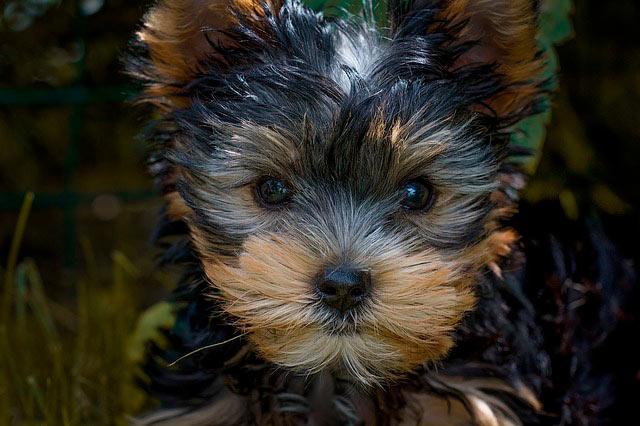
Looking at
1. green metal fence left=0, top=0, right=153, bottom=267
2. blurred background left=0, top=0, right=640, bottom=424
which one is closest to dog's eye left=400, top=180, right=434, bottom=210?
blurred background left=0, top=0, right=640, bottom=424

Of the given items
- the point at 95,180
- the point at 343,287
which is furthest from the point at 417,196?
the point at 95,180

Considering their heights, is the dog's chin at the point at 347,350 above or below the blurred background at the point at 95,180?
above

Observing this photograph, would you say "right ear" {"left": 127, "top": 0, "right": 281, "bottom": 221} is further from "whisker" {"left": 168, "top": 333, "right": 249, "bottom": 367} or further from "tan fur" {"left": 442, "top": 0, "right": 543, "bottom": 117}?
"tan fur" {"left": 442, "top": 0, "right": 543, "bottom": 117}

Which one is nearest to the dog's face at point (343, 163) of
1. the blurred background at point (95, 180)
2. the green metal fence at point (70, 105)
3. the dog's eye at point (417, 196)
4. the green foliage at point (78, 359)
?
the dog's eye at point (417, 196)

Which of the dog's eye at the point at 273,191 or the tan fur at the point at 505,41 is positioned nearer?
the dog's eye at the point at 273,191

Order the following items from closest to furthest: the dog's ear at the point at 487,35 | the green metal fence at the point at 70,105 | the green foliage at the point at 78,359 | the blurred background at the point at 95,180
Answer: the dog's ear at the point at 487,35, the green foliage at the point at 78,359, the blurred background at the point at 95,180, the green metal fence at the point at 70,105

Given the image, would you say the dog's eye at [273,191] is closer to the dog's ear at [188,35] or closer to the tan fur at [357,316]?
the tan fur at [357,316]
